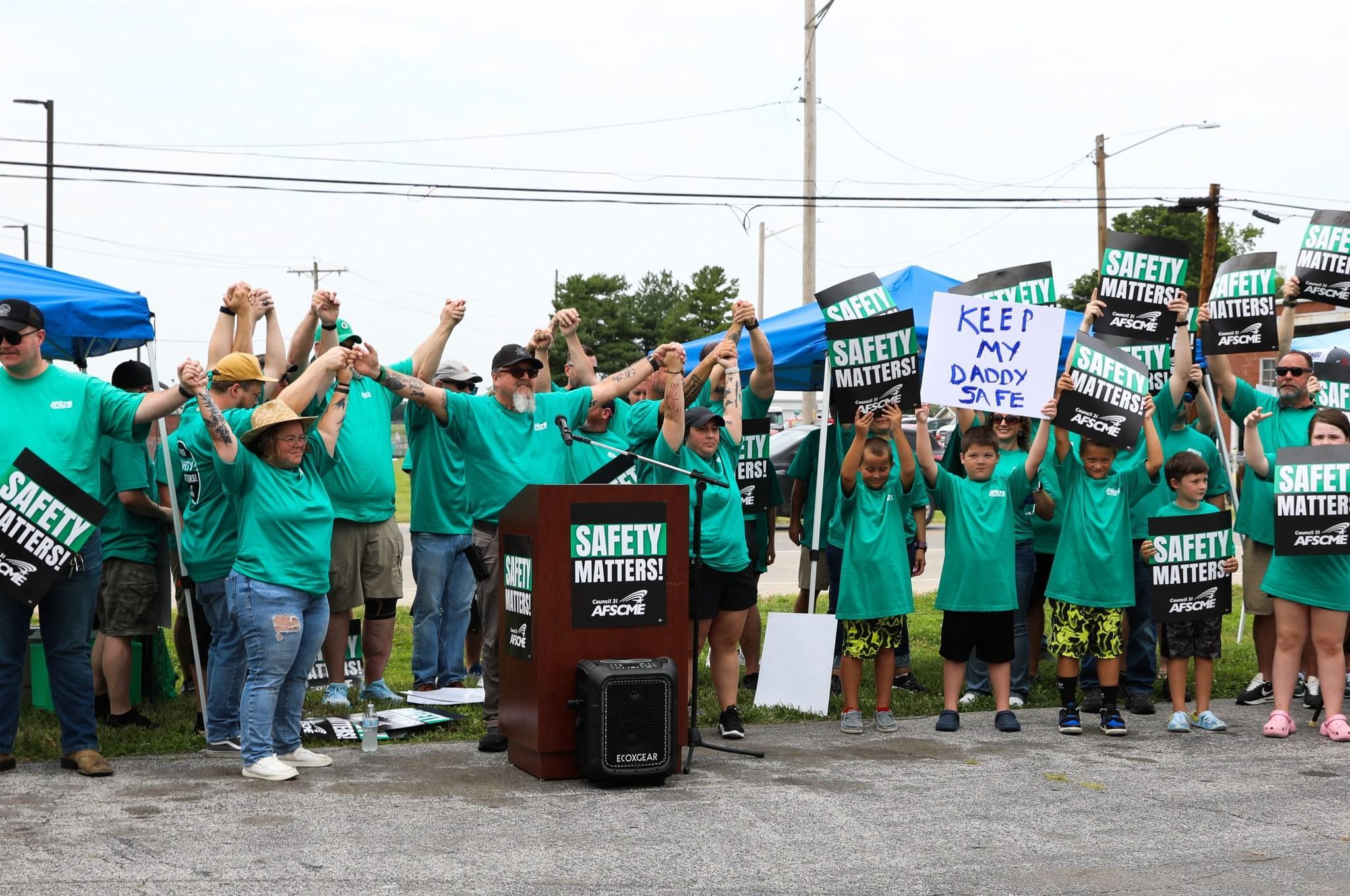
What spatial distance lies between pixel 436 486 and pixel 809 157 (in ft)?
62.1

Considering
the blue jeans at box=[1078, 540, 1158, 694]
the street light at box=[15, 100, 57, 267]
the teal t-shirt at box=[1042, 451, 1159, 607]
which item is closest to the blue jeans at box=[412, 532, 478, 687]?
the teal t-shirt at box=[1042, 451, 1159, 607]

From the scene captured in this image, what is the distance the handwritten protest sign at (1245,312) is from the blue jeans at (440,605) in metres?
5.68

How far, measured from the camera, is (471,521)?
8.45m

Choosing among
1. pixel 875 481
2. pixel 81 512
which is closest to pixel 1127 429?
pixel 875 481

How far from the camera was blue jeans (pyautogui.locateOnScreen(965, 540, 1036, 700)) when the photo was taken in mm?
8969

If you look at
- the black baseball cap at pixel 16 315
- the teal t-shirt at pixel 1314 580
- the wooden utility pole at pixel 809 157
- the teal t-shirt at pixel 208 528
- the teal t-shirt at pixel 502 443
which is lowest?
the teal t-shirt at pixel 1314 580

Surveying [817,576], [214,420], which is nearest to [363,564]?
[214,420]

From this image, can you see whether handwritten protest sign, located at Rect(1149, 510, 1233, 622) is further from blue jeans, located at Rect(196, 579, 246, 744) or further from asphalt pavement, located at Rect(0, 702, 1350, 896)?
blue jeans, located at Rect(196, 579, 246, 744)

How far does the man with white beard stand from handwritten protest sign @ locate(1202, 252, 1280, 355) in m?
4.52

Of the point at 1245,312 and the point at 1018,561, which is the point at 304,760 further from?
Answer: the point at 1245,312

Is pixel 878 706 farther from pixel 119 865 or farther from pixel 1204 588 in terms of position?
pixel 119 865

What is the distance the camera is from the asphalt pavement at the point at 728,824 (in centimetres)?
497

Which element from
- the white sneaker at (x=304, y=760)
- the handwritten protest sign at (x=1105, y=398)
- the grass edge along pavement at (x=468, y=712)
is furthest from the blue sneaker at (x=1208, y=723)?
the white sneaker at (x=304, y=760)

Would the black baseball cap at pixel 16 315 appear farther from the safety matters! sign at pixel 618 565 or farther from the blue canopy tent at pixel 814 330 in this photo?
the blue canopy tent at pixel 814 330
